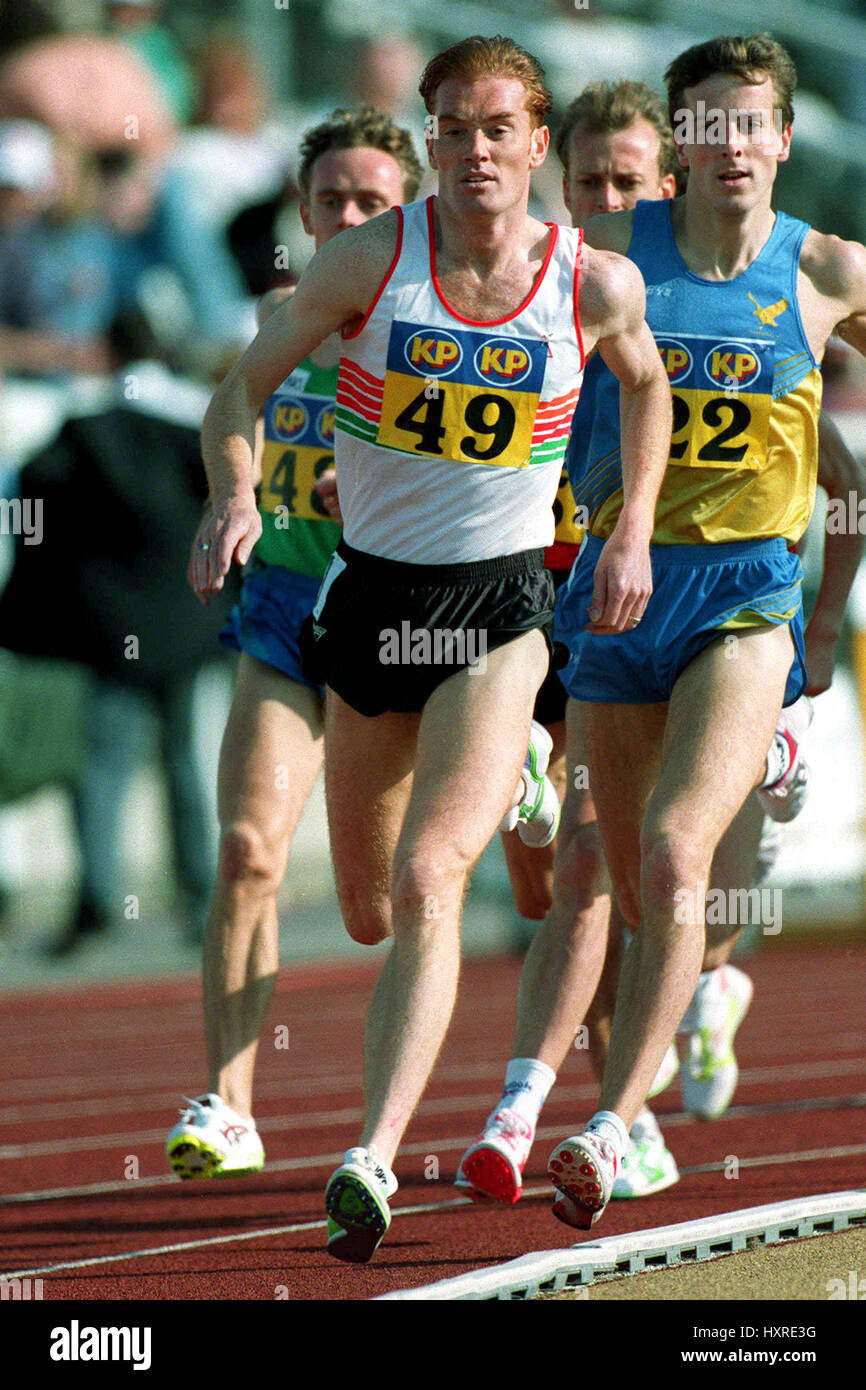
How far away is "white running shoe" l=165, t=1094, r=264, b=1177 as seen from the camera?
17.6 ft

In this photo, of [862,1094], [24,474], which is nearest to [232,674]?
[24,474]

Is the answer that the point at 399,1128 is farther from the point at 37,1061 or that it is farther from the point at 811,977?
the point at 811,977

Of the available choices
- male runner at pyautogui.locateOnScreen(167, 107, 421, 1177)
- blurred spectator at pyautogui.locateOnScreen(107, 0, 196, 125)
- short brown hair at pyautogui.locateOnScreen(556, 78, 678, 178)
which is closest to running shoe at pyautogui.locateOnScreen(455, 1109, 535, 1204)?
male runner at pyautogui.locateOnScreen(167, 107, 421, 1177)

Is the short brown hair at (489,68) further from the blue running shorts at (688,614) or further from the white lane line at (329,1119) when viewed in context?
the white lane line at (329,1119)

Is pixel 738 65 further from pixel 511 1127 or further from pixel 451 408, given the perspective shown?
pixel 511 1127

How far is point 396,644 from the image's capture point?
176 inches

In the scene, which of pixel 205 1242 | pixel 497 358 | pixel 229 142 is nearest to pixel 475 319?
pixel 497 358

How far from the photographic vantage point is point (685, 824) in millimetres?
4543

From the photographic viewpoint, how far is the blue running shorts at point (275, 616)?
578 centimetres

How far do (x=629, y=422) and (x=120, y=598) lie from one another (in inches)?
325

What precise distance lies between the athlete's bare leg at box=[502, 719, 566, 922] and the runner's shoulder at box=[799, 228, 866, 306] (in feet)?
4.98

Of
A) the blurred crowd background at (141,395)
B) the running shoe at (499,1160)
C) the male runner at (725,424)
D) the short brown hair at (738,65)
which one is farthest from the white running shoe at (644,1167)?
the blurred crowd background at (141,395)

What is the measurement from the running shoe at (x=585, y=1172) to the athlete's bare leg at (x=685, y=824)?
0.16 metres

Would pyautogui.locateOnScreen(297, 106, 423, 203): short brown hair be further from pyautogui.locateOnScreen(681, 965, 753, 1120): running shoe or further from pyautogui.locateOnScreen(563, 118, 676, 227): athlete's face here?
pyautogui.locateOnScreen(681, 965, 753, 1120): running shoe
